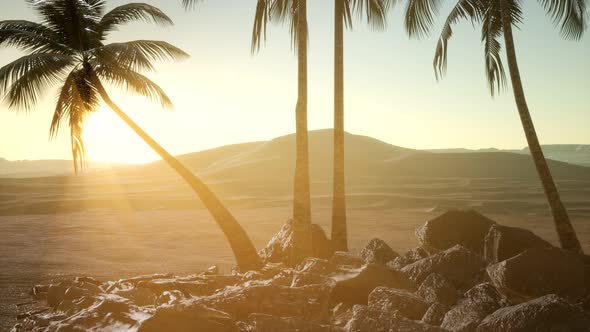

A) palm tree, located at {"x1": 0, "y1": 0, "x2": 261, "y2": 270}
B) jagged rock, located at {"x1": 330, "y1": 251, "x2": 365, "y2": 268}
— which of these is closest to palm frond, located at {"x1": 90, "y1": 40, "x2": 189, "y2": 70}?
palm tree, located at {"x1": 0, "y1": 0, "x2": 261, "y2": 270}

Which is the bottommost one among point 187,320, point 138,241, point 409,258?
point 138,241

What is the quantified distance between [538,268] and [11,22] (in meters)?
12.0

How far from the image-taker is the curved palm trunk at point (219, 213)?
34.3 feet

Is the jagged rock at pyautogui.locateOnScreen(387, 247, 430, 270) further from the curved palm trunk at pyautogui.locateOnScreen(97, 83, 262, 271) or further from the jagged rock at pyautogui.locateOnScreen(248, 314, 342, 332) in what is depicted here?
the jagged rock at pyautogui.locateOnScreen(248, 314, 342, 332)

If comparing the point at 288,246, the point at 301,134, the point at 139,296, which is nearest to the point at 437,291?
the point at 288,246

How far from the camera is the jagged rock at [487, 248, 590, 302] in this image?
6.05 m

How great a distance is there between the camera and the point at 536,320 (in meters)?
4.69

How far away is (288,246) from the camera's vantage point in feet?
31.9

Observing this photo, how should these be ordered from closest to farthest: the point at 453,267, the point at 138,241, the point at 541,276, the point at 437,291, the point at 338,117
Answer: the point at 541,276, the point at 437,291, the point at 453,267, the point at 338,117, the point at 138,241

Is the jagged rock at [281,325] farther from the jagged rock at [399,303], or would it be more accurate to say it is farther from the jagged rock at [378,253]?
→ the jagged rock at [378,253]

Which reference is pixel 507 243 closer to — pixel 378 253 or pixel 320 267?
pixel 378 253

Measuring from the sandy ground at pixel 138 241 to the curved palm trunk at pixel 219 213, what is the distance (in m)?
1.30

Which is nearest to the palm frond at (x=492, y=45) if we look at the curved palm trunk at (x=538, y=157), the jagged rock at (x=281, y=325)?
the curved palm trunk at (x=538, y=157)

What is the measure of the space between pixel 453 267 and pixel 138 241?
1268 centimetres
